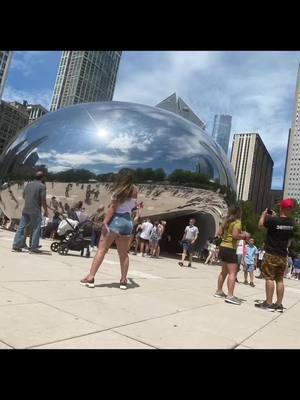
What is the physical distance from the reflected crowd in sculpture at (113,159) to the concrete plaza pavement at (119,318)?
828 centimetres

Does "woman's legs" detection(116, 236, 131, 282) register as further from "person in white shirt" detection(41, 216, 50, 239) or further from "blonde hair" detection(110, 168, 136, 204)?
"person in white shirt" detection(41, 216, 50, 239)

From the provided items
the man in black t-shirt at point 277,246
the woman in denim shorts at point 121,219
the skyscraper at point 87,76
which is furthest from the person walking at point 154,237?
the skyscraper at point 87,76

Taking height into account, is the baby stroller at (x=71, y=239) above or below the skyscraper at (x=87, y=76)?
below

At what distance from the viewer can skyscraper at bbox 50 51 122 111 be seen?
137 meters

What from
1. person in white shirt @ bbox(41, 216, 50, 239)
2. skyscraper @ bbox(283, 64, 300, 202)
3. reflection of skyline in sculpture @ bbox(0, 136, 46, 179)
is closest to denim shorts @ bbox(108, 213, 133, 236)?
reflection of skyline in sculpture @ bbox(0, 136, 46, 179)

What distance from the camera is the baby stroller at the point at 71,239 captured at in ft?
32.3

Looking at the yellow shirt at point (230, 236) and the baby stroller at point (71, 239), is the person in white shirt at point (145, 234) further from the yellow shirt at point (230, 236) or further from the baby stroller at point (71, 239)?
the yellow shirt at point (230, 236)

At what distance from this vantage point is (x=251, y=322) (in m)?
4.86

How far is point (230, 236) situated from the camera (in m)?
6.68

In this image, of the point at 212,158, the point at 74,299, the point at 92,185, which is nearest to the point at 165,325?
the point at 74,299

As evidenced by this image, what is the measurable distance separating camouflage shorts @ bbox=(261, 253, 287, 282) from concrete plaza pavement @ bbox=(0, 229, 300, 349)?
0.54 metres

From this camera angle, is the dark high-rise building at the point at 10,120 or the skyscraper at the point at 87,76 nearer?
the dark high-rise building at the point at 10,120
